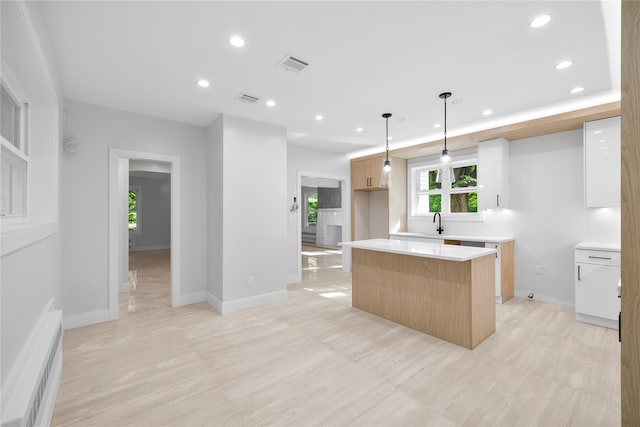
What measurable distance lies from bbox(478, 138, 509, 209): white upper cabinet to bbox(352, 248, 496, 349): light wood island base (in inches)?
66.0

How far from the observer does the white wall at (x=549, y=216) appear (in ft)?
12.8

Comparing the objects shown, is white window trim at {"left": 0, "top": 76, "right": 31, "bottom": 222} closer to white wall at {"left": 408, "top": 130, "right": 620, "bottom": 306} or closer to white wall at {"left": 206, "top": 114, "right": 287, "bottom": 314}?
white wall at {"left": 206, "top": 114, "right": 287, "bottom": 314}

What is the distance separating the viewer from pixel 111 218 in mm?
3604

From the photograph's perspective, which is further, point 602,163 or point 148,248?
point 148,248

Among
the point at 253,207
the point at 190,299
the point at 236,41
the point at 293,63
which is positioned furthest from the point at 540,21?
the point at 190,299

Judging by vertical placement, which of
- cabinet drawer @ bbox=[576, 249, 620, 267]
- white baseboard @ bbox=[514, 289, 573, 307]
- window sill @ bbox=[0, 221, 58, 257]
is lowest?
white baseboard @ bbox=[514, 289, 573, 307]

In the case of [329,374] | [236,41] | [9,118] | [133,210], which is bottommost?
[329,374]

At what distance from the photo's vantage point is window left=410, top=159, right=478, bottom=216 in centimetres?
515

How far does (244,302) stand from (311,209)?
849cm

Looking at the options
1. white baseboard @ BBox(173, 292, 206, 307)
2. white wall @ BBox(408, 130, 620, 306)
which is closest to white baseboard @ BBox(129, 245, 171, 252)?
white baseboard @ BBox(173, 292, 206, 307)

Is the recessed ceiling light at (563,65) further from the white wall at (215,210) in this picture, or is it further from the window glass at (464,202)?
the white wall at (215,210)

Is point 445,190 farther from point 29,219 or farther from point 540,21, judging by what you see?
point 29,219

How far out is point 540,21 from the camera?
6.63ft

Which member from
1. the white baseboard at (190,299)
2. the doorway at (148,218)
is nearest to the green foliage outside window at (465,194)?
the white baseboard at (190,299)
